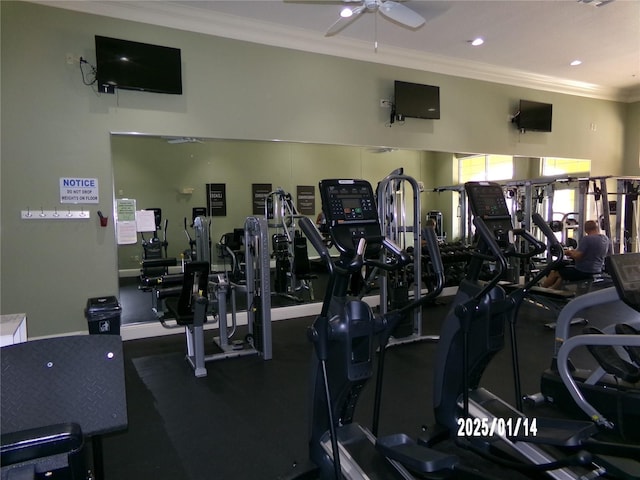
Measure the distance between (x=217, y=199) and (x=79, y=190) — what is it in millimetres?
1713

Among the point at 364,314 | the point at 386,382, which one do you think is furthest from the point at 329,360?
the point at 386,382

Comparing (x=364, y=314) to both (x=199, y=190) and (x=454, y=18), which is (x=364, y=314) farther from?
(x=454, y=18)

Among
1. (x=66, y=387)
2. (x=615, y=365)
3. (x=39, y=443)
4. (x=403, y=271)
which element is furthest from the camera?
(x=403, y=271)

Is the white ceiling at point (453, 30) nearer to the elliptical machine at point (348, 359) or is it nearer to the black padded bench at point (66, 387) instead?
the elliptical machine at point (348, 359)

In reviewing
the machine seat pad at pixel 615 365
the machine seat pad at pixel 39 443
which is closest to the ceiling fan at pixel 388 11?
the machine seat pad at pixel 615 365

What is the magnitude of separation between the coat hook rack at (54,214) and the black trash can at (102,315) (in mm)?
2107

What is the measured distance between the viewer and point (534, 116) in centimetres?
746

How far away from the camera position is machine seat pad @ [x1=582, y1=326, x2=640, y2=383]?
2.54 m

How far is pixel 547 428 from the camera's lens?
7.40ft

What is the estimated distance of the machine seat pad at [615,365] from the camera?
254 centimetres

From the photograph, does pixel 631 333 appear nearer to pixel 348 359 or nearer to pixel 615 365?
pixel 615 365

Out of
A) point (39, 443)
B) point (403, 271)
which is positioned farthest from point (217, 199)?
point (39, 443)

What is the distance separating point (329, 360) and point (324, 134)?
4.22 meters

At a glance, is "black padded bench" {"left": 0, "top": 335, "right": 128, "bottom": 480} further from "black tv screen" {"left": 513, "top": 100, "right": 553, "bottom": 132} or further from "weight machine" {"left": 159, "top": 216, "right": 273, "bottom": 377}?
"black tv screen" {"left": 513, "top": 100, "right": 553, "bottom": 132}
